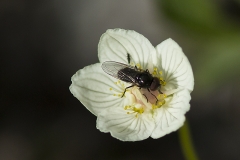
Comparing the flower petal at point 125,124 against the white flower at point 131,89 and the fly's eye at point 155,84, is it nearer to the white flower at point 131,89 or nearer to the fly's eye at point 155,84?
the white flower at point 131,89

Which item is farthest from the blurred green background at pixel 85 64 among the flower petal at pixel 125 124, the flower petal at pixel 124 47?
the flower petal at pixel 125 124

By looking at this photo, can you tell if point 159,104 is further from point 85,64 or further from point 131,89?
point 85,64

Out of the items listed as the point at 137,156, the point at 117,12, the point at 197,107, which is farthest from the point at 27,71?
the point at 197,107

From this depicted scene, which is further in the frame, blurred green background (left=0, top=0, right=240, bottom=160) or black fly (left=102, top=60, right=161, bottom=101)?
blurred green background (left=0, top=0, right=240, bottom=160)

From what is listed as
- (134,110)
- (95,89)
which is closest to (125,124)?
(134,110)

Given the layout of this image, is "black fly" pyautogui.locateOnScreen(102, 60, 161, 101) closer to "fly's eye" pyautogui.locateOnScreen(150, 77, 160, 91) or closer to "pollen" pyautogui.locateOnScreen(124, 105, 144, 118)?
"fly's eye" pyautogui.locateOnScreen(150, 77, 160, 91)

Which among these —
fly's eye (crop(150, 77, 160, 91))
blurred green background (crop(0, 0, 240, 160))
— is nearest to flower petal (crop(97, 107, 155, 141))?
fly's eye (crop(150, 77, 160, 91))
